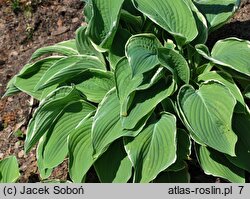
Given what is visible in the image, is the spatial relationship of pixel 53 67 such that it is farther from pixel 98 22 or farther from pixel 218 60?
pixel 218 60

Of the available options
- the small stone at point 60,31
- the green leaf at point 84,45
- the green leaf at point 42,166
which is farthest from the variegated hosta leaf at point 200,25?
the small stone at point 60,31

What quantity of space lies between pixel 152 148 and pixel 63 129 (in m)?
0.60

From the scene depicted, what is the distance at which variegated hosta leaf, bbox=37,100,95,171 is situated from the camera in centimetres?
328

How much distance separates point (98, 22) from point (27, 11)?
157cm

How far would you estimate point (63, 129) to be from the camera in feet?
10.9

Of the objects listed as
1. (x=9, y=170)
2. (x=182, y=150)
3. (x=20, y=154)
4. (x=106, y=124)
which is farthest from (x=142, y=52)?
(x=20, y=154)

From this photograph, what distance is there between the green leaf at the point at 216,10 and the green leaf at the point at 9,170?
1539mm

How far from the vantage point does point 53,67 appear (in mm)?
3326

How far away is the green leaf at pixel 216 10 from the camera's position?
342cm

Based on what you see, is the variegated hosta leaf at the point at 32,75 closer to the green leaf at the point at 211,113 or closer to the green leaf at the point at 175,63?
the green leaf at the point at 175,63

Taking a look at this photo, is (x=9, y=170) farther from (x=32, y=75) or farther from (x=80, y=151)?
(x=32, y=75)

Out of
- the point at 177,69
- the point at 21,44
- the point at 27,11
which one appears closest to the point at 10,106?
the point at 21,44

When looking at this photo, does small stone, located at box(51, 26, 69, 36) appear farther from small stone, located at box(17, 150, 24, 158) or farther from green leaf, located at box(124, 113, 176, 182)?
green leaf, located at box(124, 113, 176, 182)

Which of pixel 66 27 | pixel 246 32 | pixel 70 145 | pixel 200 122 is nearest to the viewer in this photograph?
pixel 200 122
